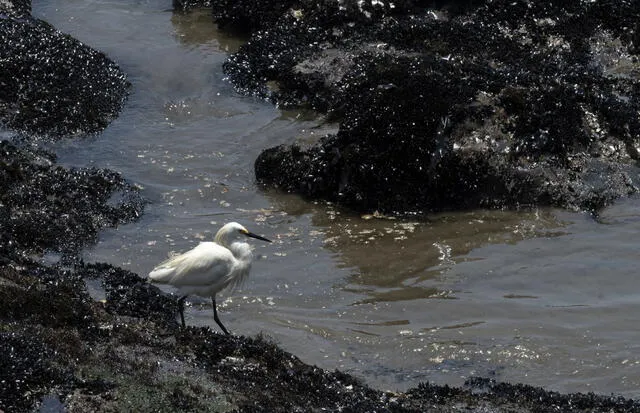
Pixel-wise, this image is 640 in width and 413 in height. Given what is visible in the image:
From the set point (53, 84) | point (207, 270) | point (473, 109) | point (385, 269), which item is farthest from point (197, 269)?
point (53, 84)

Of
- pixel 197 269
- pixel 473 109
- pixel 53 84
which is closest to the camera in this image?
pixel 197 269

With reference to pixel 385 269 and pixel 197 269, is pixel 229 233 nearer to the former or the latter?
pixel 197 269

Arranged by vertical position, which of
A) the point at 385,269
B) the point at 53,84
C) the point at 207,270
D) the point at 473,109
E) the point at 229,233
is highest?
the point at 473,109

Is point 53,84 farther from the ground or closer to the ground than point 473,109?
closer to the ground

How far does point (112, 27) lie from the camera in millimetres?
17906

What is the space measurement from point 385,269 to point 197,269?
2.25 meters

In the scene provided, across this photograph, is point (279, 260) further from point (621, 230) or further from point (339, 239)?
point (621, 230)

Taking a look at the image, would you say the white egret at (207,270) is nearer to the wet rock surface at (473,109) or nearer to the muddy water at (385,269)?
the muddy water at (385,269)

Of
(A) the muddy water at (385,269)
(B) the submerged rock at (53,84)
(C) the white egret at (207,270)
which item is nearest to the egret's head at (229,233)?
(C) the white egret at (207,270)

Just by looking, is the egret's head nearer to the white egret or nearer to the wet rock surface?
the white egret

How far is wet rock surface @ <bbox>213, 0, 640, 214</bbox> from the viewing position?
1152 centimetres

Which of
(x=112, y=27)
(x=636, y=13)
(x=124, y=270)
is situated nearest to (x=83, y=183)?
(x=124, y=270)

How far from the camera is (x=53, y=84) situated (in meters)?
14.0

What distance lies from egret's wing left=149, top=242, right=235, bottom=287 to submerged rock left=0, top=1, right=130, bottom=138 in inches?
197
